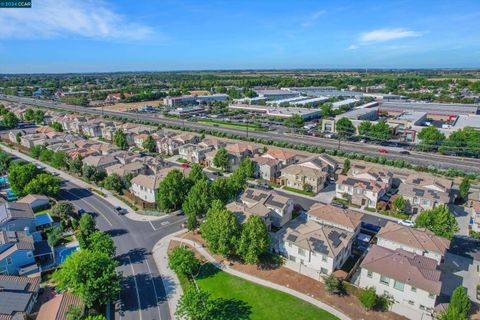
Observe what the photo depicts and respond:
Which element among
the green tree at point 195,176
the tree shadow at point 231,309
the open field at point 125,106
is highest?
the open field at point 125,106

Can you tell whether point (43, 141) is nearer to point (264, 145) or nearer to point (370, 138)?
point (264, 145)

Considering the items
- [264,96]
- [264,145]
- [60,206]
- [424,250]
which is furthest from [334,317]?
[264,96]

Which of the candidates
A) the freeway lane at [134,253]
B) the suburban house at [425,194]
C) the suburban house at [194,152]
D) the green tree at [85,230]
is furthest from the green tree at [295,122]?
the green tree at [85,230]

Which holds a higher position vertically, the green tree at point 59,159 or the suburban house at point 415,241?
the green tree at point 59,159

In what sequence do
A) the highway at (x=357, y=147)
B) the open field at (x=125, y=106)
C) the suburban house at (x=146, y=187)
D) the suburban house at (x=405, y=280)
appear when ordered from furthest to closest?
the open field at (x=125, y=106)
the highway at (x=357, y=147)
the suburban house at (x=146, y=187)
the suburban house at (x=405, y=280)

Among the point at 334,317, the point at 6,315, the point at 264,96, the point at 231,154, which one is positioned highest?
the point at 264,96

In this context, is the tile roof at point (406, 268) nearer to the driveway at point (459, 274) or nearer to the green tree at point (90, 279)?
the driveway at point (459, 274)
